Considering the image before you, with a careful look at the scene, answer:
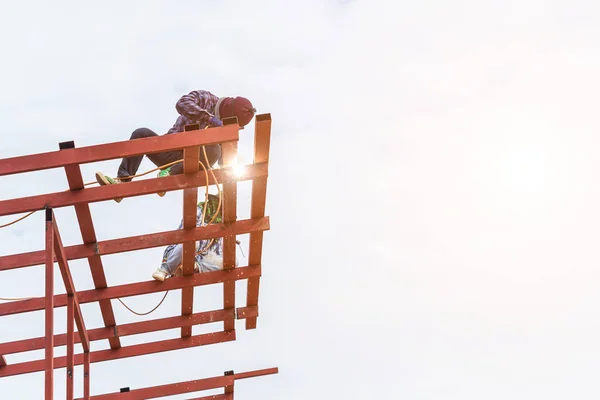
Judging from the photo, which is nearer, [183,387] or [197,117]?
[197,117]

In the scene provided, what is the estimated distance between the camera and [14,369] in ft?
35.4

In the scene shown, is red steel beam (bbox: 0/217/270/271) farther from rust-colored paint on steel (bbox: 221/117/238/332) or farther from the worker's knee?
the worker's knee

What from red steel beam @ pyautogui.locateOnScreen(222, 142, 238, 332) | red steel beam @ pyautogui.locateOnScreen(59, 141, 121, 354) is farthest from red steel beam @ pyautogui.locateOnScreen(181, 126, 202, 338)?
red steel beam @ pyautogui.locateOnScreen(59, 141, 121, 354)

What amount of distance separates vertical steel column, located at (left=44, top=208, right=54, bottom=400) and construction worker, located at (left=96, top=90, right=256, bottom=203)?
956mm

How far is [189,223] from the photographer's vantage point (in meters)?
9.25

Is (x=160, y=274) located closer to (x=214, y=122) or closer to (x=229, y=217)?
(x=229, y=217)

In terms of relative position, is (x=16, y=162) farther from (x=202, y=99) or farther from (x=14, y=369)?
(x=14, y=369)

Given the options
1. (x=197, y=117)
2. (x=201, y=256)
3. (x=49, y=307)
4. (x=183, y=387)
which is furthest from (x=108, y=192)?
(x=183, y=387)

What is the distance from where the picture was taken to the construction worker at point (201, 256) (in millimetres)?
10039

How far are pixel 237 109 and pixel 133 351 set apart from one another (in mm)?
3079

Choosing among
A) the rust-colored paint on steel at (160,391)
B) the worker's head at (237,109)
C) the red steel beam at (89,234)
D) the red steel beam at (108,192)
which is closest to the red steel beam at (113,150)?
the red steel beam at (89,234)

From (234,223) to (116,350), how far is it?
2.50 meters

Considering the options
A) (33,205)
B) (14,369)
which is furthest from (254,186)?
(14,369)

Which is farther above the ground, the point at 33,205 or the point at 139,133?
the point at 139,133
